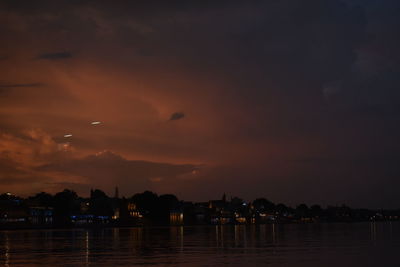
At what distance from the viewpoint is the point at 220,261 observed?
52625mm

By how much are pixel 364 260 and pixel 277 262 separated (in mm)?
9178

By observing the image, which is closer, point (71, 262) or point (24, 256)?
point (71, 262)

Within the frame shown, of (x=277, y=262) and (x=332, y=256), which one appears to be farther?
(x=332, y=256)

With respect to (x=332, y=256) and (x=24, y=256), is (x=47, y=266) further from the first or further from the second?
(x=332, y=256)

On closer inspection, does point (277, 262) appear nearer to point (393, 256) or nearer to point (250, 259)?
point (250, 259)

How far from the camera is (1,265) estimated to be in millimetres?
49562

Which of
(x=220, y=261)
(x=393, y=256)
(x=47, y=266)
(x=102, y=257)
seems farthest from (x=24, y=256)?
(x=393, y=256)

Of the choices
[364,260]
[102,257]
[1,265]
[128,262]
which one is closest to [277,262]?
[364,260]

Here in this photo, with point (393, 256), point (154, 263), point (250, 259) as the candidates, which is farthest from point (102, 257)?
point (393, 256)

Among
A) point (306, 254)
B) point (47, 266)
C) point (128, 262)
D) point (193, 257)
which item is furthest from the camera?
point (306, 254)

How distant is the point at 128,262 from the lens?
51.9 metres

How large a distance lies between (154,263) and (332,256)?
762 inches

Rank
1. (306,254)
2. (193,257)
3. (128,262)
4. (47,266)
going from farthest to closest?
(306,254) < (193,257) < (128,262) < (47,266)

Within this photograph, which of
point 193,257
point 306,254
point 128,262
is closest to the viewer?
point 128,262
